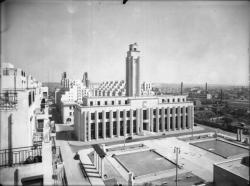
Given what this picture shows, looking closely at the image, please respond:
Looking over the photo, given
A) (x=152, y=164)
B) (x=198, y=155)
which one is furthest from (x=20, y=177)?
(x=198, y=155)

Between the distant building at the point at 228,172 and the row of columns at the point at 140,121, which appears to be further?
the row of columns at the point at 140,121

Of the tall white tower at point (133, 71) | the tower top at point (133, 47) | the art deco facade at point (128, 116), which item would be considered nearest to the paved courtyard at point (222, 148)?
the art deco facade at point (128, 116)

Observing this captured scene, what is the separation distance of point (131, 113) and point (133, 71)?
8.47 metres

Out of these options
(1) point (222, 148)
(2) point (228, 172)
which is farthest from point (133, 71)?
(2) point (228, 172)

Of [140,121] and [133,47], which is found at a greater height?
[133,47]

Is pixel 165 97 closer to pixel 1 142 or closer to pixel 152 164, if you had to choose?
Answer: pixel 152 164

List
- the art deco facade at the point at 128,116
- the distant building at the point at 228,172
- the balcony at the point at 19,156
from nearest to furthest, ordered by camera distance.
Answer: the balcony at the point at 19,156 → the distant building at the point at 228,172 → the art deco facade at the point at 128,116

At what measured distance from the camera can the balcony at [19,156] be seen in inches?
243

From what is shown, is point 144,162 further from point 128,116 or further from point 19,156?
point 19,156

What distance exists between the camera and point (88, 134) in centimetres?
2331

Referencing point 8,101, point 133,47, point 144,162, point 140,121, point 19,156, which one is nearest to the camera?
point 19,156

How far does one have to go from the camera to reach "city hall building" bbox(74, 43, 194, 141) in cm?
2389

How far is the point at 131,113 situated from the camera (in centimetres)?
2598

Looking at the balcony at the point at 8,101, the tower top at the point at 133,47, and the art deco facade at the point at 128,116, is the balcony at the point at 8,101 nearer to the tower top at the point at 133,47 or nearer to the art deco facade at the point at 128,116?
the art deco facade at the point at 128,116
